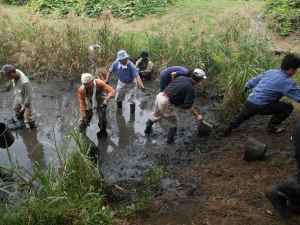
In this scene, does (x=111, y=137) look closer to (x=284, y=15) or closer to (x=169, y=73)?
(x=169, y=73)

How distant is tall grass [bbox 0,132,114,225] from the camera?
4.19 m

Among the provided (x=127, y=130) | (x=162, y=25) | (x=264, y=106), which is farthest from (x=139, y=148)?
(x=162, y=25)

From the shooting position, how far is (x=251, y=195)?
207 inches

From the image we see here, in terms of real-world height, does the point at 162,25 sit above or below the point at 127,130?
above

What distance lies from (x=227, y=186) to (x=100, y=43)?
591cm

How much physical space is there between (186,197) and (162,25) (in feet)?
24.8

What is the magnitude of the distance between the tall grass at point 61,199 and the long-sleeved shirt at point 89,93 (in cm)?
171

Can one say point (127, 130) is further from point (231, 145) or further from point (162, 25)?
point (162, 25)

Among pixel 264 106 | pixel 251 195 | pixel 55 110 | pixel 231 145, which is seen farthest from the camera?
pixel 55 110

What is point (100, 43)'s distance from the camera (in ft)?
32.8

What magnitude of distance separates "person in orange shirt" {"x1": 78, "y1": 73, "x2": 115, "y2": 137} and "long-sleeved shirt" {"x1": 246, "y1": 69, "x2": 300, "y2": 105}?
→ 8.51 ft

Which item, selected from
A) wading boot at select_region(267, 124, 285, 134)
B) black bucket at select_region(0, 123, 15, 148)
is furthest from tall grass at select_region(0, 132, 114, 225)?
wading boot at select_region(267, 124, 285, 134)

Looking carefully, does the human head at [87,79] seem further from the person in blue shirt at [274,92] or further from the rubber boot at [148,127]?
the person in blue shirt at [274,92]

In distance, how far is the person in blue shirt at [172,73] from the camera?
6.88 metres
